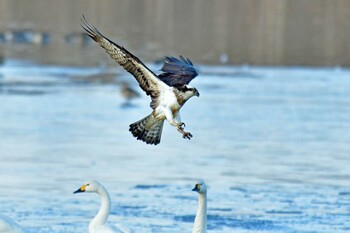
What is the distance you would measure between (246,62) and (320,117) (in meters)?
11.6

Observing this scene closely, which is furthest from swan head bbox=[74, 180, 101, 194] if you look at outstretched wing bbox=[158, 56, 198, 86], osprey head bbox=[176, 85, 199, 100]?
osprey head bbox=[176, 85, 199, 100]

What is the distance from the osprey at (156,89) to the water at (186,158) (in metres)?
2.59

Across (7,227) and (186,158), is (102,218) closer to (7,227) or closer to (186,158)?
(7,227)

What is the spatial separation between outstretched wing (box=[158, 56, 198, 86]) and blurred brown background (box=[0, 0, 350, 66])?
21.8 m

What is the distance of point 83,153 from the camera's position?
630 inches

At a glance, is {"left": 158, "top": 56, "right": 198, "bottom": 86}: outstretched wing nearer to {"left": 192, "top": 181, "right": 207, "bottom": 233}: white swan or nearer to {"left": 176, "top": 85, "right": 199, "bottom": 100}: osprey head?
{"left": 176, "top": 85, "right": 199, "bottom": 100}: osprey head

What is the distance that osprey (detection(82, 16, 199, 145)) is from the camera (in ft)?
28.0

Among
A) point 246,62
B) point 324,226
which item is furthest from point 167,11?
point 324,226

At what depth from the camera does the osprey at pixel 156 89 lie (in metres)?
8.52

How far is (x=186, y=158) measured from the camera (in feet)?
51.4

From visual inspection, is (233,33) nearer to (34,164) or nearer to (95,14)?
(95,14)

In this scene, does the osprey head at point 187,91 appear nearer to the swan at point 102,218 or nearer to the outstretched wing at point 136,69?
the outstretched wing at point 136,69

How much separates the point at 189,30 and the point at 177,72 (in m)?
36.6

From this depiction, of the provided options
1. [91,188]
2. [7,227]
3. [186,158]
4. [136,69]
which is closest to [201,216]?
[91,188]
